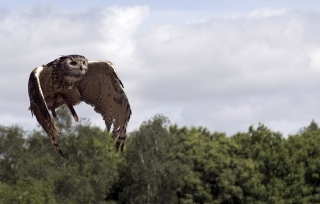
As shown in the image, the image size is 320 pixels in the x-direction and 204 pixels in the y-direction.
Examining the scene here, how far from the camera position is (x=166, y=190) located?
3002 inches

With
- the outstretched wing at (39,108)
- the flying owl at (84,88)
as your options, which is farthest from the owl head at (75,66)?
the outstretched wing at (39,108)

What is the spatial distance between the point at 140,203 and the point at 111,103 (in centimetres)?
5799

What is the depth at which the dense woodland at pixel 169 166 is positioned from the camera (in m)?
70.1

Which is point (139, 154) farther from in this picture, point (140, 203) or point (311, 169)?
point (311, 169)

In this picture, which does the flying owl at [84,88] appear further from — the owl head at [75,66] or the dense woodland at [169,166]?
the dense woodland at [169,166]

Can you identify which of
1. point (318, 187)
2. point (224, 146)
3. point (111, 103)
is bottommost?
point (111, 103)

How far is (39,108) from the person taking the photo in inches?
598

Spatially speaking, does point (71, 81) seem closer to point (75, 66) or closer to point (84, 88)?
point (75, 66)

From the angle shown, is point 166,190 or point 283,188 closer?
point 283,188

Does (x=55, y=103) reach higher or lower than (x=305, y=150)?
lower

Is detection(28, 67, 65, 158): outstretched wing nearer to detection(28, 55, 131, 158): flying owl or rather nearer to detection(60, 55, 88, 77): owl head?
detection(28, 55, 131, 158): flying owl

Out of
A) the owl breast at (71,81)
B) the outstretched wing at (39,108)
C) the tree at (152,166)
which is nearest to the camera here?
the outstretched wing at (39,108)

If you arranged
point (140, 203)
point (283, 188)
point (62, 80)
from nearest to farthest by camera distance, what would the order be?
point (62, 80) → point (283, 188) → point (140, 203)

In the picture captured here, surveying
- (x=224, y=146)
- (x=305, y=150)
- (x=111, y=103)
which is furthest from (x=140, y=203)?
(x=111, y=103)
